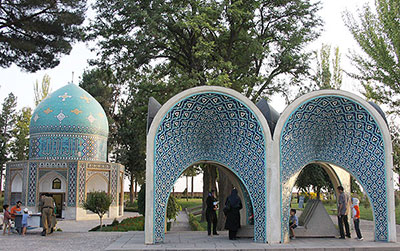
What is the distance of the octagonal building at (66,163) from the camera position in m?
23.7

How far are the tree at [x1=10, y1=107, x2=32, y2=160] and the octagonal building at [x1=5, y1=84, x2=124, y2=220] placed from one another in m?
11.8

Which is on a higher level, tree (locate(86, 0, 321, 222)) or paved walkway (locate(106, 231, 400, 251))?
tree (locate(86, 0, 321, 222))

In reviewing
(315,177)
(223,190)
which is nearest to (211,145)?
(223,190)

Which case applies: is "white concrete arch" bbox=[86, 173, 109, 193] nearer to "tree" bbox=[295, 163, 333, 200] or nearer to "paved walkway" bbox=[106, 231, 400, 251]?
"tree" bbox=[295, 163, 333, 200]

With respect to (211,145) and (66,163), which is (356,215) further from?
(66,163)

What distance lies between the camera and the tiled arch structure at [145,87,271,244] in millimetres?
10562

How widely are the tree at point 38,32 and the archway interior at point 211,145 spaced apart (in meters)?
8.57

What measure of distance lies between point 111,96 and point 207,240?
28.1m

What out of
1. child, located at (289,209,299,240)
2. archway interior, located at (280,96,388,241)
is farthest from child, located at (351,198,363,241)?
child, located at (289,209,299,240)

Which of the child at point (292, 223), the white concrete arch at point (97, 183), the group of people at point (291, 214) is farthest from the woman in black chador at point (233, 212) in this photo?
the white concrete arch at point (97, 183)

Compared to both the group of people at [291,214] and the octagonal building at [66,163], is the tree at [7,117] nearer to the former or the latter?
the octagonal building at [66,163]

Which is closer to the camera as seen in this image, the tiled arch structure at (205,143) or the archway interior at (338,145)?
the tiled arch structure at (205,143)

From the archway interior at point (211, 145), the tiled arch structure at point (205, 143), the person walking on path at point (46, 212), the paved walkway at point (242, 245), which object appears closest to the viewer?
the paved walkway at point (242, 245)

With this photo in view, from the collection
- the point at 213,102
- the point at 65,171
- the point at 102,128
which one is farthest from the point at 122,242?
the point at 102,128
